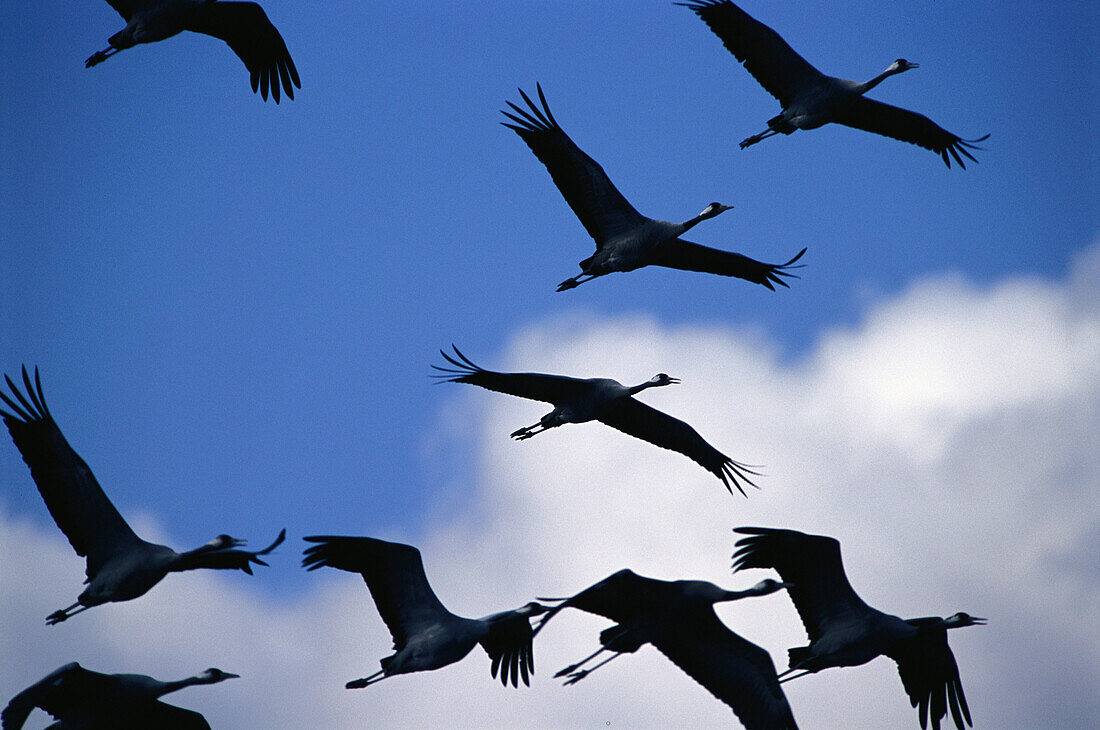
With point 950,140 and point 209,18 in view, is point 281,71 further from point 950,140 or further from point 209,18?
point 950,140

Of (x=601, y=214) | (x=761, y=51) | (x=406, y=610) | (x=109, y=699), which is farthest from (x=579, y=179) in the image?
(x=109, y=699)

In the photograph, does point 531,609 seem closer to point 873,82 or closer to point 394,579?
point 394,579

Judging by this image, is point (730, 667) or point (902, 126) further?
point (902, 126)

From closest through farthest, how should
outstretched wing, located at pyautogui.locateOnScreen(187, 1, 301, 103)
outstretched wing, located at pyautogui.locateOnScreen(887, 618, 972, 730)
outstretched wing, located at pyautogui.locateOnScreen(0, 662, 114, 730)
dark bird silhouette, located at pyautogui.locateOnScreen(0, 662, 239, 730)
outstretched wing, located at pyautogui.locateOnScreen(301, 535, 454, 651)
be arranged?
outstretched wing, located at pyautogui.locateOnScreen(0, 662, 114, 730) → dark bird silhouette, located at pyautogui.locateOnScreen(0, 662, 239, 730) → outstretched wing, located at pyautogui.locateOnScreen(301, 535, 454, 651) → outstretched wing, located at pyautogui.locateOnScreen(887, 618, 972, 730) → outstretched wing, located at pyautogui.locateOnScreen(187, 1, 301, 103)

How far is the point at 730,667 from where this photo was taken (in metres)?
16.1

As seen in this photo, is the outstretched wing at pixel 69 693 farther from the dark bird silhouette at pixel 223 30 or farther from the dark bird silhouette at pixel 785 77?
the dark bird silhouette at pixel 785 77

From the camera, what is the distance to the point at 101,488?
1570 centimetres

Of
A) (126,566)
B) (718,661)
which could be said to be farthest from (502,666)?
(126,566)

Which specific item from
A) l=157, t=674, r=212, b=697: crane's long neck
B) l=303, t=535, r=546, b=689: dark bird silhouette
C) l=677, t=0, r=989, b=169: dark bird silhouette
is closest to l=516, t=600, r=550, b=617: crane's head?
l=303, t=535, r=546, b=689: dark bird silhouette

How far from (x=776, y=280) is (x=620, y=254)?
3.00m

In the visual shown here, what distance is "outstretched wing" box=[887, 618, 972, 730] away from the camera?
17016 millimetres

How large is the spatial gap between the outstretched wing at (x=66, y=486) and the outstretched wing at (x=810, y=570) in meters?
7.56

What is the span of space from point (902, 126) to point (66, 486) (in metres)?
13.5

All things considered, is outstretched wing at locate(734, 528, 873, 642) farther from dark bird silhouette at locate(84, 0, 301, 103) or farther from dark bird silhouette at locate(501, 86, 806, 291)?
dark bird silhouette at locate(84, 0, 301, 103)
